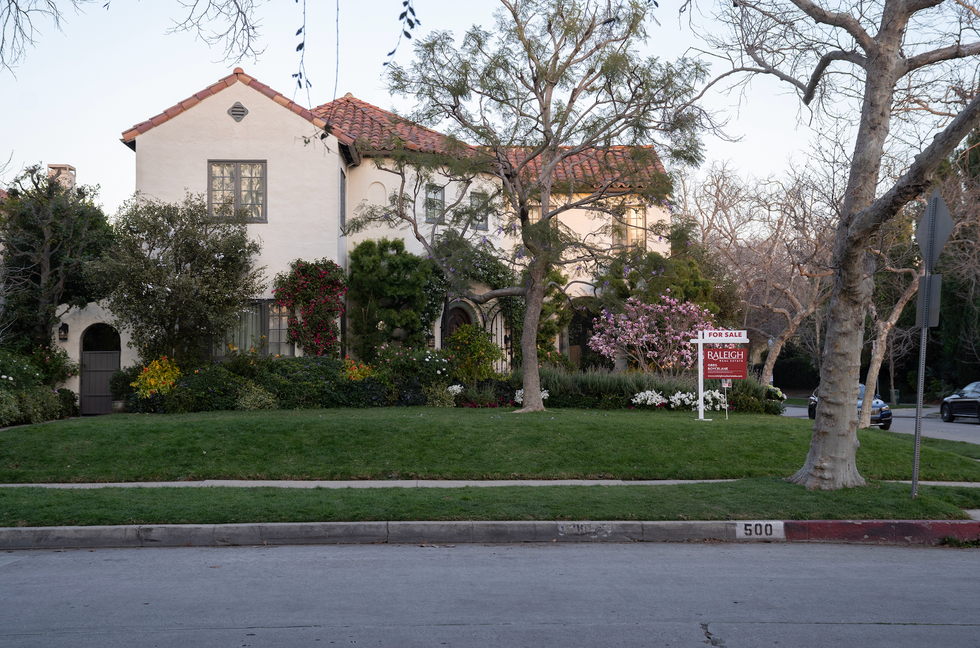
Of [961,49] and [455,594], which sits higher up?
[961,49]

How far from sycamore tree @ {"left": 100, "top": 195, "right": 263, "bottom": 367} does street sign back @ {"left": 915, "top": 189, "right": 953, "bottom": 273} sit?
1314 cm

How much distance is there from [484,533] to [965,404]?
25.6 metres

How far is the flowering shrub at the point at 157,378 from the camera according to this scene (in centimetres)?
1647

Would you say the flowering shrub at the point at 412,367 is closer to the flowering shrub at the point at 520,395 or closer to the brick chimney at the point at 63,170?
the flowering shrub at the point at 520,395

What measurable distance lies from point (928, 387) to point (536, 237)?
34.5 meters

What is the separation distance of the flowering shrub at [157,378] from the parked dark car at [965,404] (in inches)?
1020

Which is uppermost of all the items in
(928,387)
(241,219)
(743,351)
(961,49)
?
(961,49)

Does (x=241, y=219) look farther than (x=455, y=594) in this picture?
Yes

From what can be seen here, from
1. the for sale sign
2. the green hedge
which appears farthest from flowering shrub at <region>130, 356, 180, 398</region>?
the for sale sign

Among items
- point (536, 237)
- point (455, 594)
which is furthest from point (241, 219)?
point (455, 594)

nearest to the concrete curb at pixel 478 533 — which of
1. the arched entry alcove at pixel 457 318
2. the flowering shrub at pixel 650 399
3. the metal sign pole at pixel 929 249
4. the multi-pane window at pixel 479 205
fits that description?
the metal sign pole at pixel 929 249

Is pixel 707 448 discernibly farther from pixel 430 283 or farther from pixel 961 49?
pixel 430 283

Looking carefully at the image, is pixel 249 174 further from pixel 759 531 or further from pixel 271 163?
pixel 759 531

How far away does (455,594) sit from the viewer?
5.92 metres
